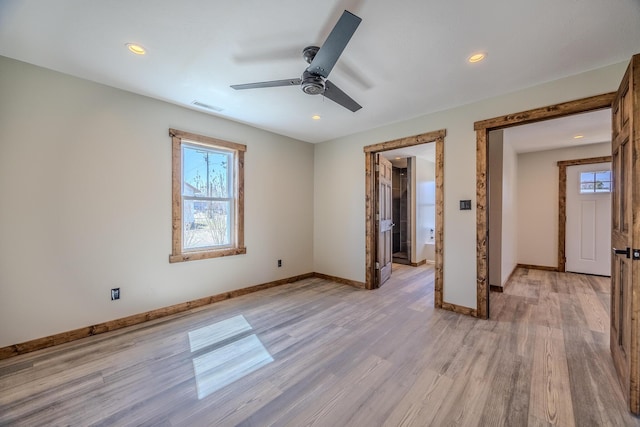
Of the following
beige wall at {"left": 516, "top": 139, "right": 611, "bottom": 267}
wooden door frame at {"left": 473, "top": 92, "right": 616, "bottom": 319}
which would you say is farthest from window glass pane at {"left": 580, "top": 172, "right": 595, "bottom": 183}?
wooden door frame at {"left": 473, "top": 92, "right": 616, "bottom": 319}

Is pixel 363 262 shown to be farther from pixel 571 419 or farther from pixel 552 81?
pixel 552 81

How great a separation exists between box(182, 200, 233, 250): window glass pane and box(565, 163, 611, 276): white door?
6.61 meters

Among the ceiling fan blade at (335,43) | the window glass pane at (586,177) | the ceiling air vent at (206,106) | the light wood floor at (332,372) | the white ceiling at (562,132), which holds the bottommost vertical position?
the light wood floor at (332,372)

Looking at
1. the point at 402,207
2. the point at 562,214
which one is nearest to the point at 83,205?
the point at 402,207

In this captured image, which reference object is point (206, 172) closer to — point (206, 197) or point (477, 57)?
point (206, 197)

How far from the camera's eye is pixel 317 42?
6.73 ft

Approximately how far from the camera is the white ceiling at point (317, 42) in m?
1.74

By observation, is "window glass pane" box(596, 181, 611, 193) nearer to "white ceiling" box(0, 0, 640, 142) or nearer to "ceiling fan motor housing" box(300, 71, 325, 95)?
"white ceiling" box(0, 0, 640, 142)

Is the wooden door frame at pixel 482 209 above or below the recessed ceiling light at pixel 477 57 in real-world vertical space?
below

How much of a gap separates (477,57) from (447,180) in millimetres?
1467

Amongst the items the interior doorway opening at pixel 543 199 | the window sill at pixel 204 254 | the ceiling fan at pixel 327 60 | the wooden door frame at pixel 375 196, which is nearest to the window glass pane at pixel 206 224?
the window sill at pixel 204 254

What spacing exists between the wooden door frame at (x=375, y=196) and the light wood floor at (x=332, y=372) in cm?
66

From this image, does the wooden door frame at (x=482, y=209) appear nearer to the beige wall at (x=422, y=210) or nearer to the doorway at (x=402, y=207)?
the beige wall at (x=422, y=210)

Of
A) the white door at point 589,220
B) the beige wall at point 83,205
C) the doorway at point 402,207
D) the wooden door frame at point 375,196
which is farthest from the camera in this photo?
the doorway at point 402,207
